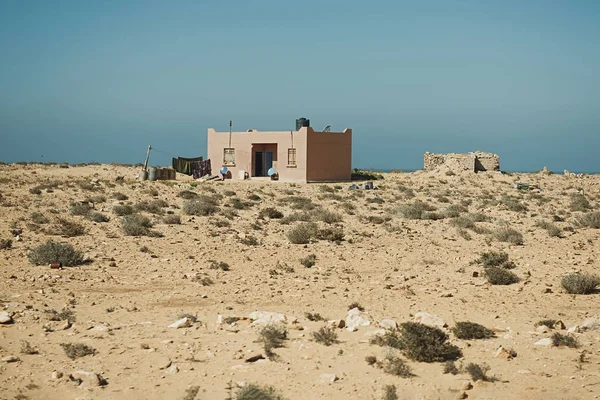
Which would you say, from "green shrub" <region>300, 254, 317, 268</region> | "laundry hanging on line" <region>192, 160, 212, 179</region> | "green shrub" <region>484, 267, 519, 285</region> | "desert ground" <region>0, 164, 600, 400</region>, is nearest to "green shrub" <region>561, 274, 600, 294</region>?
"desert ground" <region>0, 164, 600, 400</region>

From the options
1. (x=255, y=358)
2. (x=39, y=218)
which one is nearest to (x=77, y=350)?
(x=255, y=358)

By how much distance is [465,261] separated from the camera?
52.2 ft

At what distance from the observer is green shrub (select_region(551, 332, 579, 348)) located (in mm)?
9266

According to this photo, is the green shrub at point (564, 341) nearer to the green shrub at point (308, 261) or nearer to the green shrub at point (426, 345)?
the green shrub at point (426, 345)

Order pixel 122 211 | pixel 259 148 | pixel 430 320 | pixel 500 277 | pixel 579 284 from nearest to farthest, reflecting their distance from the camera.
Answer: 1. pixel 430 320
2. pixel 579 284
3. pixel 500 277
4. pixel 122 211
5. pixel 259 148

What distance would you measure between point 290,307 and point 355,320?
164cm

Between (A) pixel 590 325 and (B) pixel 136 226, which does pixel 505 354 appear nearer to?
(A) pixel 590 325

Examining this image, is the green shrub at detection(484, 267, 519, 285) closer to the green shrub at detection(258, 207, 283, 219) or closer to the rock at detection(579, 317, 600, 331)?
the rock at detection(579, 317, 600, 331)

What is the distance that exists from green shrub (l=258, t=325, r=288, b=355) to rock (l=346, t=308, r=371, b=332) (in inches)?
41.5

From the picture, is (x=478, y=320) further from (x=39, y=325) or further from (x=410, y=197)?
(x=410, y=197)

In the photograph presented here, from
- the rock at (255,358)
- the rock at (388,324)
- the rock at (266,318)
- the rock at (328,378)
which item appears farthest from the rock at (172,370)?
the rock at (388,324)

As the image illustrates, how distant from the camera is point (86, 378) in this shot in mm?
8016

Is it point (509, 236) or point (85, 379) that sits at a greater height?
point (509, 236)

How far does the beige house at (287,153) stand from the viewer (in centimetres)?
4400
